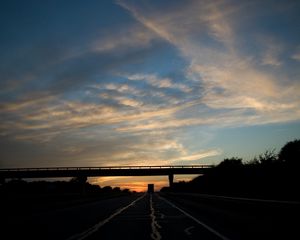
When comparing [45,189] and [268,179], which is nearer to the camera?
[268,179]

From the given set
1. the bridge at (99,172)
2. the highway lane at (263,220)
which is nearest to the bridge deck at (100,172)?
the bridge at (99,172)

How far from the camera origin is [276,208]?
15758mm

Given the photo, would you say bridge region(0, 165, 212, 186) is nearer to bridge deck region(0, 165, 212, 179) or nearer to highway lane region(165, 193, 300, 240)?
bridge deck region(0, 165, 212, 179)

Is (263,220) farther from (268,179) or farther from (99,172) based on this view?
(99,172)

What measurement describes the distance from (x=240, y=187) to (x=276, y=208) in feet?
114

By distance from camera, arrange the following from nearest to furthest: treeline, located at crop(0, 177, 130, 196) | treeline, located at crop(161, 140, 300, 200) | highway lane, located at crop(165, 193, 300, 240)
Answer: highway lane, located at crop(165, 193, 300, 240) → treeline, located at crop(161, 140, 300, 200) → treeline, located at crop(0, 177, 130, 196)

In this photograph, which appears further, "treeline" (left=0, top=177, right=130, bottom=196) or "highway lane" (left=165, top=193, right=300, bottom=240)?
"treeline" (left=0, top=177, right=130, bottom=196)

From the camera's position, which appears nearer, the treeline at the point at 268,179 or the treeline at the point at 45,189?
the treeline at the point at 268,179

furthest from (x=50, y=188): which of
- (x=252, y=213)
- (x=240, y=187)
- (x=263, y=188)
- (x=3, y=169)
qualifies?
(x=252, y=213)

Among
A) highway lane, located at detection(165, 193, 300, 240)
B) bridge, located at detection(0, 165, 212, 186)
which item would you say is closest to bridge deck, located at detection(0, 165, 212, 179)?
bridge, located at detection(0, 165, 212, 186)

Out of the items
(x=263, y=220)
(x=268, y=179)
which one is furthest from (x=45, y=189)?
(x=263, y=220)

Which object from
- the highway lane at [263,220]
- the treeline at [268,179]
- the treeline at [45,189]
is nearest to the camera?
the highway lane at [263,220]

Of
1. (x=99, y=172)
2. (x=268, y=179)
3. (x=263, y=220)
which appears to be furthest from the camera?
(x=99, y=172)

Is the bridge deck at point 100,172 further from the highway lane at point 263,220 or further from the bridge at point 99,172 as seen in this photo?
the highway lane at point 263,220
